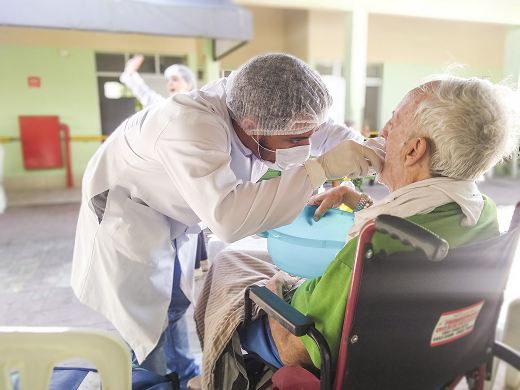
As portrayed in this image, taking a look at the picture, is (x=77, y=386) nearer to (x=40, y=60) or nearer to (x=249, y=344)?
(x=249, y=344)

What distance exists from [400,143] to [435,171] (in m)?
0.11

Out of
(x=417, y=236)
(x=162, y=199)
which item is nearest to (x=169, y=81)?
(x=162, y=199)

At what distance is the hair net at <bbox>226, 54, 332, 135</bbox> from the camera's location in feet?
3.61

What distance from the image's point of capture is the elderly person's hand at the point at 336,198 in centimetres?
126

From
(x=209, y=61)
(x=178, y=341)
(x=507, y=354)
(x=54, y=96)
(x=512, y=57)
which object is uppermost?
(x=209, y=61)

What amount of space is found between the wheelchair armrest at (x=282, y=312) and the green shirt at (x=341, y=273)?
0.05 metres

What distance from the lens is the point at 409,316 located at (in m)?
0.87

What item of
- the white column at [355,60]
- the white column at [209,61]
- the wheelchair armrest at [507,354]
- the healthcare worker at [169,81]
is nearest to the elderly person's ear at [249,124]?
the wheelchair armrest at [507,354]

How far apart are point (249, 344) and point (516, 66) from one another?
1.28 meters

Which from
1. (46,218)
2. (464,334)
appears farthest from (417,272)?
(46,218)

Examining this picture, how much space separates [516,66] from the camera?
1.35m

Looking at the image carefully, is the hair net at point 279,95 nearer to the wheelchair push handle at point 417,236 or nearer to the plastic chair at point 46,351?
the wheelchair push handle at point 417,236

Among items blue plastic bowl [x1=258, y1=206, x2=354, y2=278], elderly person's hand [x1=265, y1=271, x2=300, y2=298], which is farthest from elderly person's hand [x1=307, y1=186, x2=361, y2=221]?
elderly person's hand [x1=265, y1=271, x2=300, y2=298]

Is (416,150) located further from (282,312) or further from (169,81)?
(169,81)
